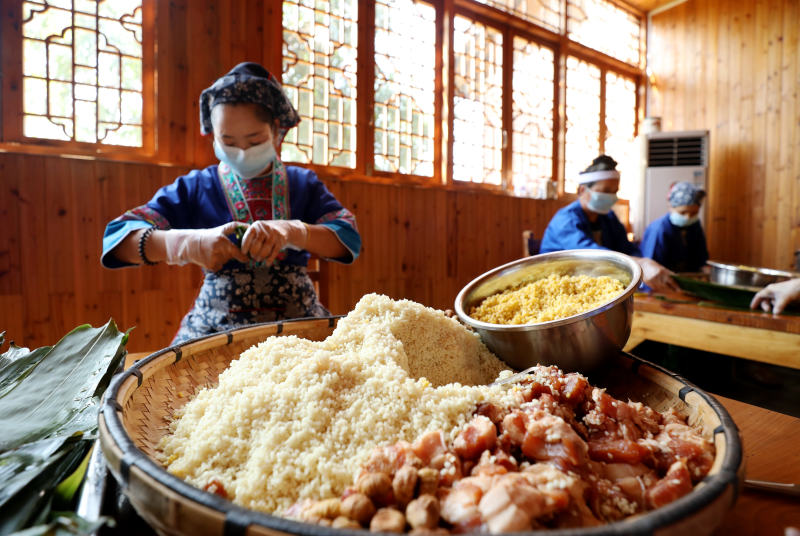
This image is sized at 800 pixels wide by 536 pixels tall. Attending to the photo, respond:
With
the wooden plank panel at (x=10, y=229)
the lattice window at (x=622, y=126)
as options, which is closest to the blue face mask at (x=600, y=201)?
the lattice window at (x=622, y=126)

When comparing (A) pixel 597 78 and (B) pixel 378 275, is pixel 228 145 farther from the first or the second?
(A) pixel 597 78

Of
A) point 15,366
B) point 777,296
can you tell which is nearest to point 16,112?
point 15,366

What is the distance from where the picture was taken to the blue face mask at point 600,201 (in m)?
3.34

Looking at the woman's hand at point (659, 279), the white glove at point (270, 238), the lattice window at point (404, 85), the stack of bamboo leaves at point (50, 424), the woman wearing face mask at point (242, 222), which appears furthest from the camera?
the lattice window at point (404, 85)

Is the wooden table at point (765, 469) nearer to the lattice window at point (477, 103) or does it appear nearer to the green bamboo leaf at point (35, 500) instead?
the green bamboo leaf at point (35, 500)

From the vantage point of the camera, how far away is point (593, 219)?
11.3ft

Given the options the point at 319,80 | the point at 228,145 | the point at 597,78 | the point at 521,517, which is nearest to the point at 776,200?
the point at 597,78

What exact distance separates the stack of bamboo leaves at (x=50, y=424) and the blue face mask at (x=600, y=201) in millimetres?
3245

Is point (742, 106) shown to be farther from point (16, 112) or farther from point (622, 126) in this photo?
point (16, 112)

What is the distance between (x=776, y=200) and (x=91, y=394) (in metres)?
7.71

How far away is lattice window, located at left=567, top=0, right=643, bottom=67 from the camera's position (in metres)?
5.96

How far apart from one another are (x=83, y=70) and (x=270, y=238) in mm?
2535

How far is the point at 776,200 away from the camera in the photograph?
602cm

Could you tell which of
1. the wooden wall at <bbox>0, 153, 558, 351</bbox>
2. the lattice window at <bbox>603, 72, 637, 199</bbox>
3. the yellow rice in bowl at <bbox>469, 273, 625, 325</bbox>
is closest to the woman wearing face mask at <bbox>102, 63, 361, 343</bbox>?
the yellow rice in bowl at <bbox>469, 273, 625, 325</bbox>
